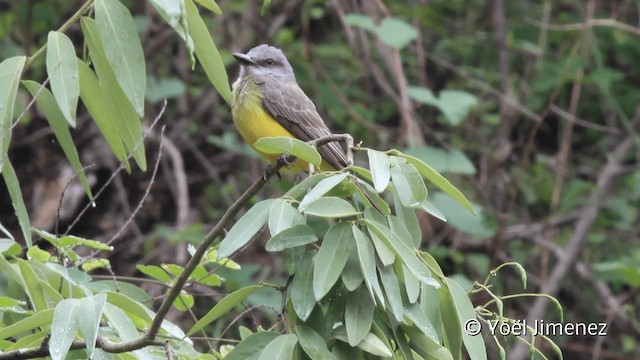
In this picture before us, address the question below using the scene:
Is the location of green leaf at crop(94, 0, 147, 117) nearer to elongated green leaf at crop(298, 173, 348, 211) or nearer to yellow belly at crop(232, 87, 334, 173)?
elongated green leaf at crop(298, 173, 348, 211)

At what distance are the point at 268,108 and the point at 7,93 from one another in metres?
2.53

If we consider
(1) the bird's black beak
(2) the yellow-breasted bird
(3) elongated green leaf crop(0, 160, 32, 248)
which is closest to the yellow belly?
(2) the yellow-breasted bird

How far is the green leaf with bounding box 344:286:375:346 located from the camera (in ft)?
6.66

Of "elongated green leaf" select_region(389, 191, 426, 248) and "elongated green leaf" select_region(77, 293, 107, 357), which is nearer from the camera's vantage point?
"elongated green leaf" select_region(77, 293, 107, 357)

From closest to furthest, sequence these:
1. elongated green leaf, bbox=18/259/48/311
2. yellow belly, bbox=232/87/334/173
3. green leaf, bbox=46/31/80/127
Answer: green leaf, bbox=46/31/80/127
elongated green leaf, bbox=18/259/48/311
yellow belly, bbox=232/87/334/173

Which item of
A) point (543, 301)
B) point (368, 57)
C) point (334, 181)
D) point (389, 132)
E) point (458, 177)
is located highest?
point (334, 181)

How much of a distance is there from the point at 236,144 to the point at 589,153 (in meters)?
2.84

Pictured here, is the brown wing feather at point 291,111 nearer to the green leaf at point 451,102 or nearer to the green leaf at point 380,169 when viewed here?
the green leaf at point 451,102

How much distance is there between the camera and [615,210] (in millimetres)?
7324

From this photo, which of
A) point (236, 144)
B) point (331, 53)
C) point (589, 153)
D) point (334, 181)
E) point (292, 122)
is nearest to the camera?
point (334, 181)

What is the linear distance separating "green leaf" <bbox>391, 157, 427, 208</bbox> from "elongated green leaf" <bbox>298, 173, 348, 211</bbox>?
11 cm

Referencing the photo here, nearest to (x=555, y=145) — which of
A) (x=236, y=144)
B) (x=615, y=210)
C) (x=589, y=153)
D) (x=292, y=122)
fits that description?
(x=589, y=153)

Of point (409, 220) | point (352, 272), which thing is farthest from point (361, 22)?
point (352, 272)

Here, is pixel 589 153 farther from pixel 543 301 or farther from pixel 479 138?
pixel 543 301
